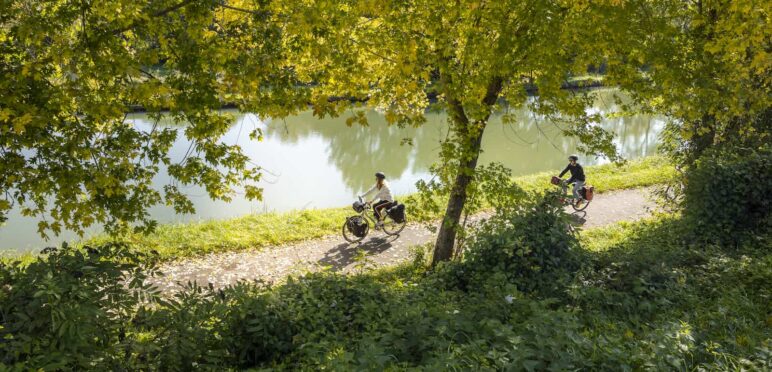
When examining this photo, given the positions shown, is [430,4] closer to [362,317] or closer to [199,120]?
[199,120]

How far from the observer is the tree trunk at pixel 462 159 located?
7672 mm

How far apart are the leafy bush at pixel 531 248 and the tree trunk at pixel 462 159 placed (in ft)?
4.15

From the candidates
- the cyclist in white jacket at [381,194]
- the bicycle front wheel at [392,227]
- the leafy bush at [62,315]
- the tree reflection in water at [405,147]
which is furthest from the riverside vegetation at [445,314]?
the tree reflection in water at [405,147]

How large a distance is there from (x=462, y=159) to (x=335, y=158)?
1353 cm

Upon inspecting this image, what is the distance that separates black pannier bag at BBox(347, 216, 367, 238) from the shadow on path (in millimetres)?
314

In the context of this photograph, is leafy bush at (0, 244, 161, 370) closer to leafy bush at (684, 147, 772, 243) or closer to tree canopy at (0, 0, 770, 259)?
tree canopy at (0, 0, 770, 259)

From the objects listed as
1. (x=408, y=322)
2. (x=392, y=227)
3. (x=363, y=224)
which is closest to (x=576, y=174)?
(x=392, y=227)

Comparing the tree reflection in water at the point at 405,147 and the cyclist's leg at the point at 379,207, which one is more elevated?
the tree reflection in water at the point at 405,147

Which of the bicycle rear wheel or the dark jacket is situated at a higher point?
the dark jacket

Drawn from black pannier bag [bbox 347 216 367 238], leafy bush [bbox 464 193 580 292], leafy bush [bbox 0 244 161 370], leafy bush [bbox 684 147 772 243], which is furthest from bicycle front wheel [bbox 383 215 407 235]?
leafy bush [bbox 0 244 161 370]

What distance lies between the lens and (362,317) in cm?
485

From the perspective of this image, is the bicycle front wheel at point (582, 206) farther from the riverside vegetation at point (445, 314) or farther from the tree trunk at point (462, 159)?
the riverside vegetation at point (445, 314)

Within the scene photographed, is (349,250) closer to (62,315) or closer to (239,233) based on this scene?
(239,233)

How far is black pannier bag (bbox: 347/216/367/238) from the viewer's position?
11.2 metres
